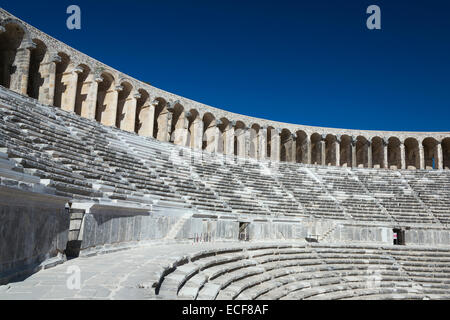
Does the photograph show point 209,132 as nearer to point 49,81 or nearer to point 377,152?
point 49,81

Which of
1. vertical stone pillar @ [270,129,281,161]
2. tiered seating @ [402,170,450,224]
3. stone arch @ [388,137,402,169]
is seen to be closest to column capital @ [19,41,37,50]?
vertical stone pillar @ [270,129,281,161]

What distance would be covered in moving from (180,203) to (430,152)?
32547mm

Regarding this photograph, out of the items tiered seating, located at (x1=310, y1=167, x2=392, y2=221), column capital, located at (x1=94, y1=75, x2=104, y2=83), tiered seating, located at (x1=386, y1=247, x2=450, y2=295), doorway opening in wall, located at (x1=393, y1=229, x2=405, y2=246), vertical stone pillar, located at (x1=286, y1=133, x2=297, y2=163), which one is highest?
column capital, located at (x1=94, y1=75, x2=104, y2=83)

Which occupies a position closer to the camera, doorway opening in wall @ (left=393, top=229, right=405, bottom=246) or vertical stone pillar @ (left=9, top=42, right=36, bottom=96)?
vertical stone pillar @ (left=9, top=42, right=36, bottom=96)

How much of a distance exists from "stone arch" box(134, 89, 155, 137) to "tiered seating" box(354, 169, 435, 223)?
55.3 ft

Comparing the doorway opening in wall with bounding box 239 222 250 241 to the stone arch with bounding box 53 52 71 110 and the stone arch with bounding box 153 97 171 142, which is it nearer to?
the stone arch with bounding box 153 97 171 142

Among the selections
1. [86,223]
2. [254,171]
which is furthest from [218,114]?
[86,223]

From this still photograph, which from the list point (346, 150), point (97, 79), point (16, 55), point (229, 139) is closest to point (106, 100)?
point (97, 79)

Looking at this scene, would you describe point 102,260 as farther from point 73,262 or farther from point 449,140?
point 449,140

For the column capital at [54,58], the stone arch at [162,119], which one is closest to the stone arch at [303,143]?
the stone arch at [162,119]

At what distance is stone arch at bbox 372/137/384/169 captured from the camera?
3686cm

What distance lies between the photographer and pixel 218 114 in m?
32.7

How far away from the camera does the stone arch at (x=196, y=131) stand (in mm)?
31297

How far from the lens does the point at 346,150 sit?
1561 inches
